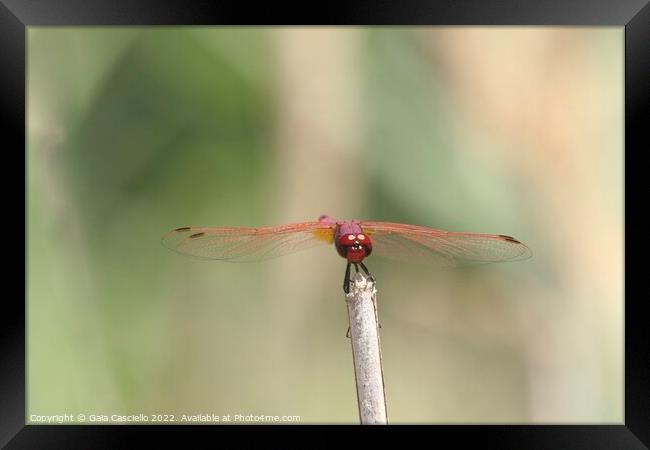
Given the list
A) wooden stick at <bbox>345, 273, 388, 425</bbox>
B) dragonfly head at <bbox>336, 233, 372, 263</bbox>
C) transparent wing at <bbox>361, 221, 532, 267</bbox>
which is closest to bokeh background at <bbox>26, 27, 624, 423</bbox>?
transparent wing at <bbox>361, 221, 532, 267</bbox>

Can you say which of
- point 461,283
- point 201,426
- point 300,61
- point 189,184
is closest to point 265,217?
point 189,184

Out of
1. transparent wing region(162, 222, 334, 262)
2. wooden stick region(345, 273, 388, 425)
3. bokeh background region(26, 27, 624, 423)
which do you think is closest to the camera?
wooden stick region(345, 273, 388, 425)

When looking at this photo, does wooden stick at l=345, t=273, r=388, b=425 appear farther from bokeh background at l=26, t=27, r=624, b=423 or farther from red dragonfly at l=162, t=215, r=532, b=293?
bokeh background at l=26, t=27, r=624, b=423

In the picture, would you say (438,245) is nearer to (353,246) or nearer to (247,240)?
(353,246)

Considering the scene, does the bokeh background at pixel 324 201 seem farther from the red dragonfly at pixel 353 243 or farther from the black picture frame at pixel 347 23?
the black picture frame at pixel 347 23

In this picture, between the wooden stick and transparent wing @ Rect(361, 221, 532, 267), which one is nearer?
the wooden stick

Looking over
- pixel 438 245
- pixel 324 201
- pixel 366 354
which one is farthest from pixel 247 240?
pixel 366 354

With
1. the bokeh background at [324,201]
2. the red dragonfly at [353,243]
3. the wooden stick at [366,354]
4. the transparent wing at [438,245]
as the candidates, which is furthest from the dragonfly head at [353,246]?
the wooden stick at [366,354]
